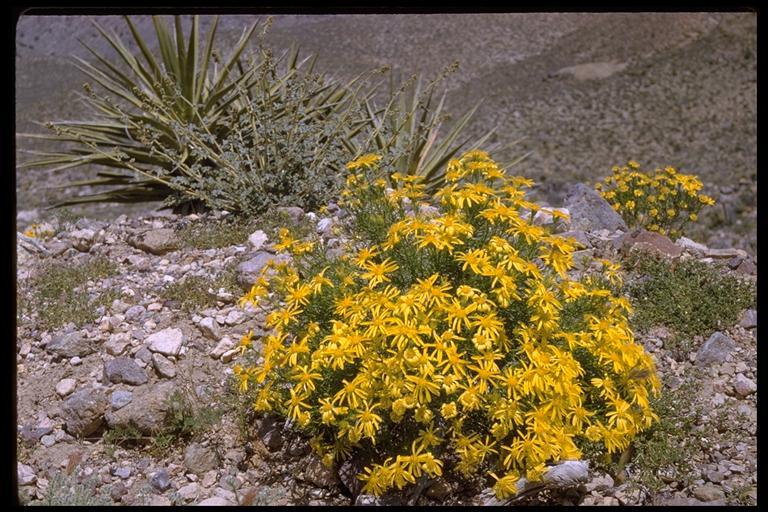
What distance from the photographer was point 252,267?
4.25 metres

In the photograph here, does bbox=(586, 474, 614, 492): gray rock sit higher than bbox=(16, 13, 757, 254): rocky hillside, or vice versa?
bbox=(586, 474, 614, 492): gray rock

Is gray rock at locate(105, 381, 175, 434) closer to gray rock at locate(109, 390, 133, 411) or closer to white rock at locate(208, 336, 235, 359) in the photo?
gray rock at locate(109, 390, 133, 411)

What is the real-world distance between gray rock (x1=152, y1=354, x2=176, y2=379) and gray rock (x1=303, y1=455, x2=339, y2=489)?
897 millimetres

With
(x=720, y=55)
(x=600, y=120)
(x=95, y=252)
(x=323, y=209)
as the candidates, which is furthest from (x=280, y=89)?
(x=720, y=55)

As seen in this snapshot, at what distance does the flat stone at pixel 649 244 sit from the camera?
15.7 ft

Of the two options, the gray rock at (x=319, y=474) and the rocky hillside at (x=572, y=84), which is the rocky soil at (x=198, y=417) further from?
the rocky hillside at (x=572, y=84)

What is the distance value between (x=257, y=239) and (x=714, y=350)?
275cm

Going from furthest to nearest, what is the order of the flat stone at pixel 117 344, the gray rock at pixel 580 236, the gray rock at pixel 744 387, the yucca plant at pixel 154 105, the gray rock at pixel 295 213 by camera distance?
1. the yucca plant at pixel 154 105
2. the gray rock at pixel 295 213
3. the gray rock at pixel 580 236
4. the flat stone at pixel 117 344
5. the gray rock at pixel 744 387

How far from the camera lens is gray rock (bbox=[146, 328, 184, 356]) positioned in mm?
3754

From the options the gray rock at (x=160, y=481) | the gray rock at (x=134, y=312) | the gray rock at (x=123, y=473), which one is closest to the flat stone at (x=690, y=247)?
the gray rock at (x=134, y=312)

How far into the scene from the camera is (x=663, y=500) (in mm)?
3016

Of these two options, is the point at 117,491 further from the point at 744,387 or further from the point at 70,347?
the point at 744,387

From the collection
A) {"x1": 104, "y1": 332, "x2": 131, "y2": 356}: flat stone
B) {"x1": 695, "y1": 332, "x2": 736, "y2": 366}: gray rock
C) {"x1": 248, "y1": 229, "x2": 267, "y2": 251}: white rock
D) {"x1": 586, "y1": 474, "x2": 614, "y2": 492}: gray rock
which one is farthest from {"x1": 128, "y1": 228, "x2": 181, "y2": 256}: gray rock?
{"x1": 695, "y1": 332, "x2": 736, "y2": 366}: gray rock

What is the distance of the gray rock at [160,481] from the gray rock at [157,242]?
2085 millimetres
